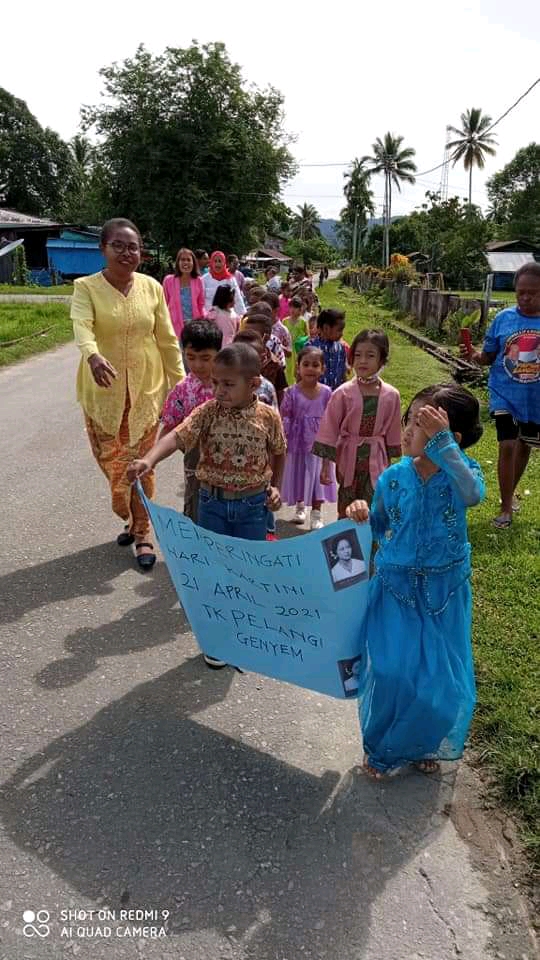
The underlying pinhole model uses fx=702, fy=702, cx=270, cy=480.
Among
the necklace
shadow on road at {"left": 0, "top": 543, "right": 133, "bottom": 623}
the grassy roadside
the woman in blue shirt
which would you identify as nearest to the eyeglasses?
the necklace

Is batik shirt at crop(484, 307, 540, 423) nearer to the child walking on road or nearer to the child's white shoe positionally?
the child's white shoe

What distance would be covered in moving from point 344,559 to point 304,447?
2.79 m

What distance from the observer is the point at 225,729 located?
9.48 feet

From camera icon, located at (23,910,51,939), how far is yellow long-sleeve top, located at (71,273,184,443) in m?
2.70

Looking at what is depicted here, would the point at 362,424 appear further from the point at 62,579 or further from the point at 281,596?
the point at 62,579

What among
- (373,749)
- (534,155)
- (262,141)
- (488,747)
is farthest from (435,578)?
(534,155)

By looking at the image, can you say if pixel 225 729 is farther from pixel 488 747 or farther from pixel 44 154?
pixel 44 154

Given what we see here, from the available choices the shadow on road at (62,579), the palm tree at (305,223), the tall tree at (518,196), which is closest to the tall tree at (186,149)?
the shadow on road at (62,579)

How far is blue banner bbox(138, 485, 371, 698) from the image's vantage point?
252 cm

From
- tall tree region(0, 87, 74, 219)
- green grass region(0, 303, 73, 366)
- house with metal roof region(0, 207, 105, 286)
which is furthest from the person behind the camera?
tall tree region(0, 87, 74, 219)

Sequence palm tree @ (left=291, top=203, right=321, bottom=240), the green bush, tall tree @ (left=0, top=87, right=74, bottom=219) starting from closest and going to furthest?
1. the green bush
2. tall tree @ (left=0, top=87, right=74, bottom=219)
3. palm tree @ (left=291, top=203, right=321, bottom=240)

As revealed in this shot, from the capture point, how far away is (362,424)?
396 cm

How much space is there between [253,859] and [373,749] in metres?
0.58

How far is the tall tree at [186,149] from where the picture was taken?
3073cm
